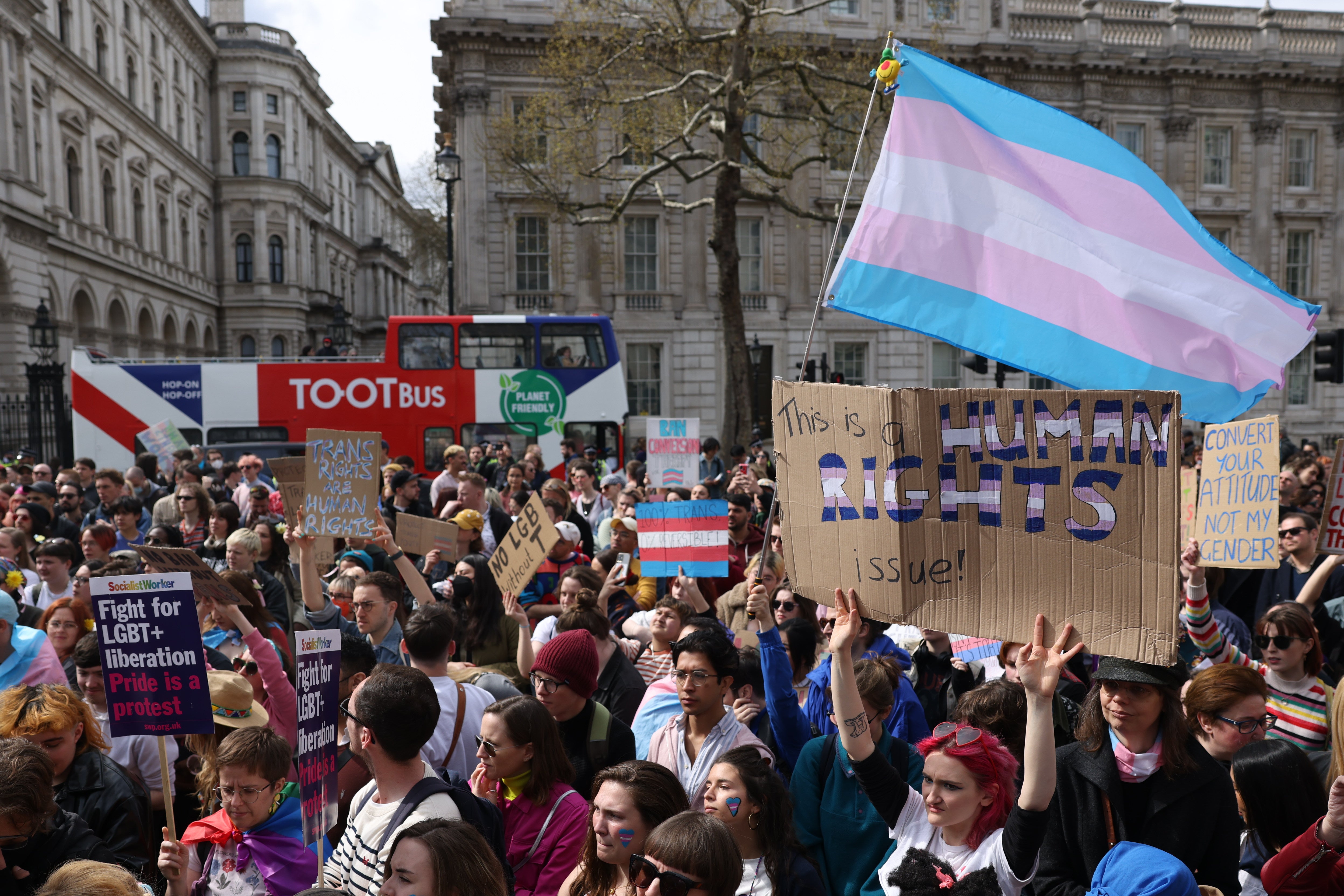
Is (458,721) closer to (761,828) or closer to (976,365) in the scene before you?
(761,828)

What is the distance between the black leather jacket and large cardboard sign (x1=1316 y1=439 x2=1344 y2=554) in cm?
521

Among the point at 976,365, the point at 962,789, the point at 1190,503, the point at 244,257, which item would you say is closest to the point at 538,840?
the point at 962,789

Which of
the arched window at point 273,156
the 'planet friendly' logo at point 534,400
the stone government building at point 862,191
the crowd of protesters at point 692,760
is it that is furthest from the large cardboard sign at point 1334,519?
the arched window at point 273,156

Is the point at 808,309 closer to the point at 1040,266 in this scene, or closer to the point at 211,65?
the point at 1040,266

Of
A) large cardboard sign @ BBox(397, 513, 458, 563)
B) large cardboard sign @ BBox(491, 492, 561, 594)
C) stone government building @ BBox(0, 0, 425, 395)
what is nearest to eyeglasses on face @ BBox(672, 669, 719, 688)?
large cardboard sign @ BBox(491, 492, 561, 594)

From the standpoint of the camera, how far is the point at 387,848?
2.91m

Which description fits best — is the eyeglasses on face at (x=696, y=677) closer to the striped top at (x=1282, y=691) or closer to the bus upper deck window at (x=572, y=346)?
the striped top at (x=1282, y=691)

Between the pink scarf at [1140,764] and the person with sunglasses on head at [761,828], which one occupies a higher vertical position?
the pink scarf at [1140,764]

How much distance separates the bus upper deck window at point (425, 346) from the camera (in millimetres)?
19469

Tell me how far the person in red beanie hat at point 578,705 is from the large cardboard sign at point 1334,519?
3612mm

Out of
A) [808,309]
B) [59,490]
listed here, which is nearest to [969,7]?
[808,309]

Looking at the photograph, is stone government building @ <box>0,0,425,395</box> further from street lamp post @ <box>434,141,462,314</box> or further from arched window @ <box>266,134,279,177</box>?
street lamp post @ <box>434,141,462,314</box>

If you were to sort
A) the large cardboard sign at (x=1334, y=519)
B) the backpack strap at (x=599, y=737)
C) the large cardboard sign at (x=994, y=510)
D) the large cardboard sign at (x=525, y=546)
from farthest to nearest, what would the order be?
the large cardboard sign at (x=525, y=546)
the large cardboard sign at (x=1334, y=519)
the backpack strap at (x=599, y=737)
the large cardboard sign at (x=994, y=510)

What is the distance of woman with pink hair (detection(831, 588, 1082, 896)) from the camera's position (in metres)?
2.62
